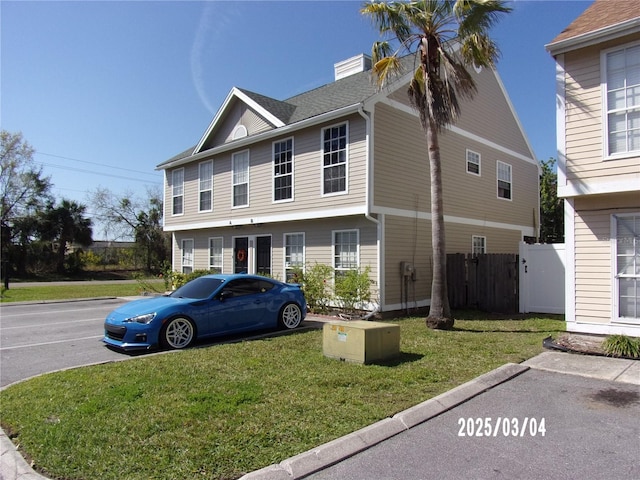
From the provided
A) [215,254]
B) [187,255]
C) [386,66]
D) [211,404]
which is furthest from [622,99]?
[187,255]

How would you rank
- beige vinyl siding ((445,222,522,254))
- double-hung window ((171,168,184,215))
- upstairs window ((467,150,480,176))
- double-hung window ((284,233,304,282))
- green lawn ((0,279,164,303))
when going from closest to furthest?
double-hung window ((284,233,304,282)) < beige vinyl siding ((445,222,522,254)) < upstairs window ((467,150,480,176)) < green lawn ((0,279,164,303)) < double-hung window ((171,168,184,215))

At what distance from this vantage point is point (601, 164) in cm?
833

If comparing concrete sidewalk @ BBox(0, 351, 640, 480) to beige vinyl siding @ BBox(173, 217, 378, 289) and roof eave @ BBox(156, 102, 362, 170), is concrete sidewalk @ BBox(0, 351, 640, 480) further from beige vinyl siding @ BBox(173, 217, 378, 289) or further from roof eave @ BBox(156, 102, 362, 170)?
roof eave @ BBox(156, 102, 362, 170)

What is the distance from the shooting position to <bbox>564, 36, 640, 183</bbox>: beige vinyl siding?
27.4 ft

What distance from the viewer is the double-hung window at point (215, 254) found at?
1845 cm

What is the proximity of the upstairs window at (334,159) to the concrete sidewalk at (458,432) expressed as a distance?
26.0ft

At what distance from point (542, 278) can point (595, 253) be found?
4.86 metres

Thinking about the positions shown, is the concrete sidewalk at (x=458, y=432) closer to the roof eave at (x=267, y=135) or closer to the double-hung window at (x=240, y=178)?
the roof eave at (x=267, y=135)

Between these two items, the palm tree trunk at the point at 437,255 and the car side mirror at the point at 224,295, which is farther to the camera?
the palm tree trunk at the point at 437,255

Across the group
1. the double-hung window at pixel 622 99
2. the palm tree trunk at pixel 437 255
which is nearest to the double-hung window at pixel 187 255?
the palm tree trunk at pixel 437 255

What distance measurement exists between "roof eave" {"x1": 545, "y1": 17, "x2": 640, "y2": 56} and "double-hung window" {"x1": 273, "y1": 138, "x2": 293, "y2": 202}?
8.16 m

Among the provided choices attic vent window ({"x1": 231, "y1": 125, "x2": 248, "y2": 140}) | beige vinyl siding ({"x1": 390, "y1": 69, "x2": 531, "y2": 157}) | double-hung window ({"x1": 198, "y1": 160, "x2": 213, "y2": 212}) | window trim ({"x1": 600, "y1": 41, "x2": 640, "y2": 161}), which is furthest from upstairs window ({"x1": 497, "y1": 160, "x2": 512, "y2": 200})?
double-hung window ({"x1": 198, "y1": 160, "x2": 213, "y2": 212})

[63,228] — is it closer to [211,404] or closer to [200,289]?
[200,289]
